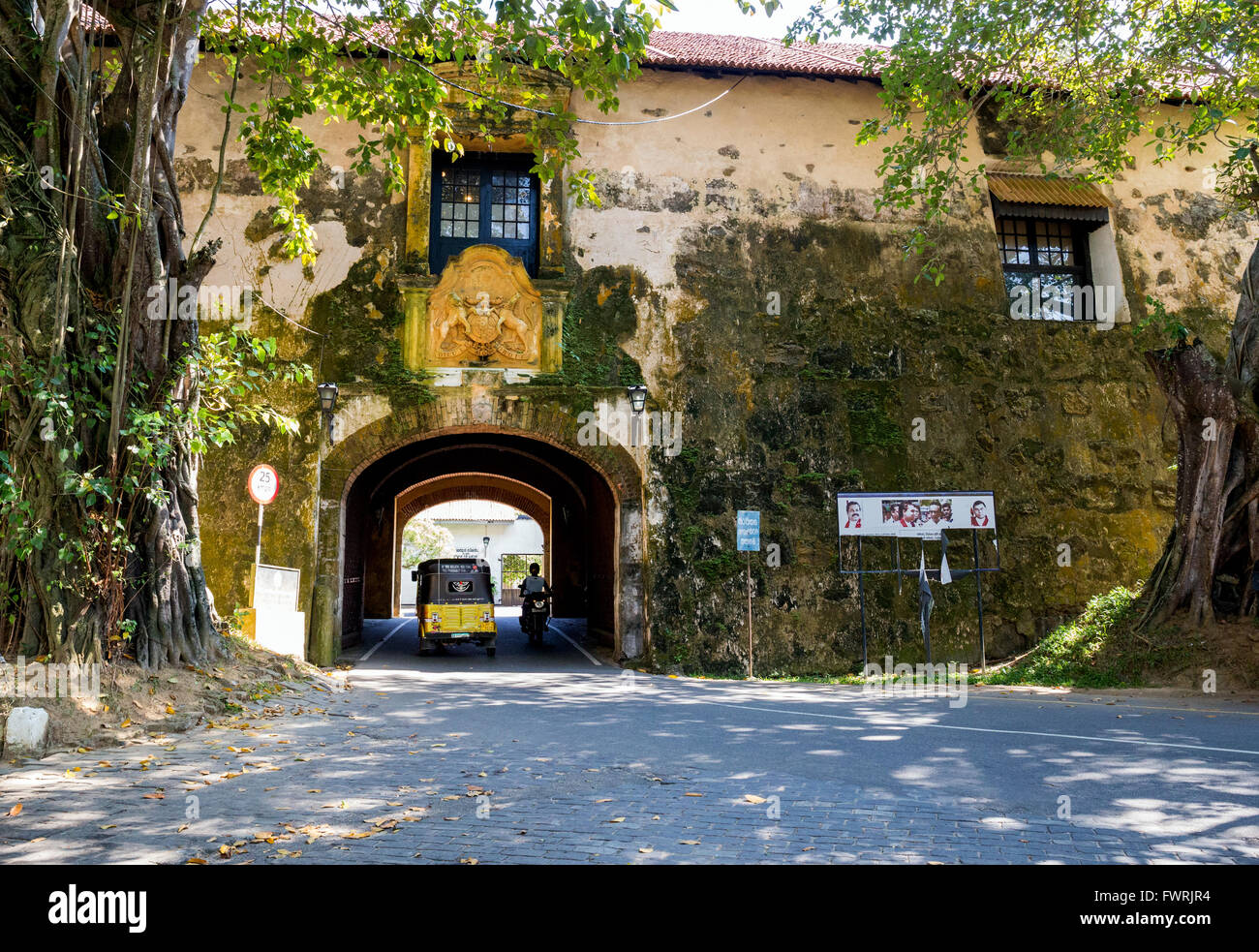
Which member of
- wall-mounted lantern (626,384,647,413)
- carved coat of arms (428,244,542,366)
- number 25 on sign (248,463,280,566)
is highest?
carved coat of arms (428,244,542,366)

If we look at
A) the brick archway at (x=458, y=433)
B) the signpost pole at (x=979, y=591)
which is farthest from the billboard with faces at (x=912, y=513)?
the brick archway at (x=458, y=433)

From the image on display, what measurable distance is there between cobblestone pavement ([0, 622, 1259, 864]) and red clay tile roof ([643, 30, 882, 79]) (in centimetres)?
1032

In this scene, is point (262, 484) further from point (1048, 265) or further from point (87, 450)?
point (1048, 265)

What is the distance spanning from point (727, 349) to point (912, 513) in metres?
3.75

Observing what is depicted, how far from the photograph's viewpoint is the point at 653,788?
4949 millimetres

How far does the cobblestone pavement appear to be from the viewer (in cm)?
369

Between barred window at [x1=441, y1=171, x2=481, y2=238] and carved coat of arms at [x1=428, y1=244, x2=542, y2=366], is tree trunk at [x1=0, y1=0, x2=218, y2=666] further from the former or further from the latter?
barred window at [x1=441, y1=171, x2=481, y2=238]

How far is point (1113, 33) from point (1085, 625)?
300 inches

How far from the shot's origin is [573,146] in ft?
29.6

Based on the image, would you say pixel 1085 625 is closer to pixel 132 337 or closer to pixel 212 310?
pixel 132 337

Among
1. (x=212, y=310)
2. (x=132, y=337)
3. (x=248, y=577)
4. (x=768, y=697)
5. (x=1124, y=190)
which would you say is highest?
(x=1124, y=190)

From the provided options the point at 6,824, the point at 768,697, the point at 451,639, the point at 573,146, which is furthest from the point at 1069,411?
the point at 6,824

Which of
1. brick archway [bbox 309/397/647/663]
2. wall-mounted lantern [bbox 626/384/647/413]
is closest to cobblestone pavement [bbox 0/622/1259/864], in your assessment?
brick archway [bbox 309/397/647/663]

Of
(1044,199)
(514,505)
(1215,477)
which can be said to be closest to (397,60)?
(1215,477)
